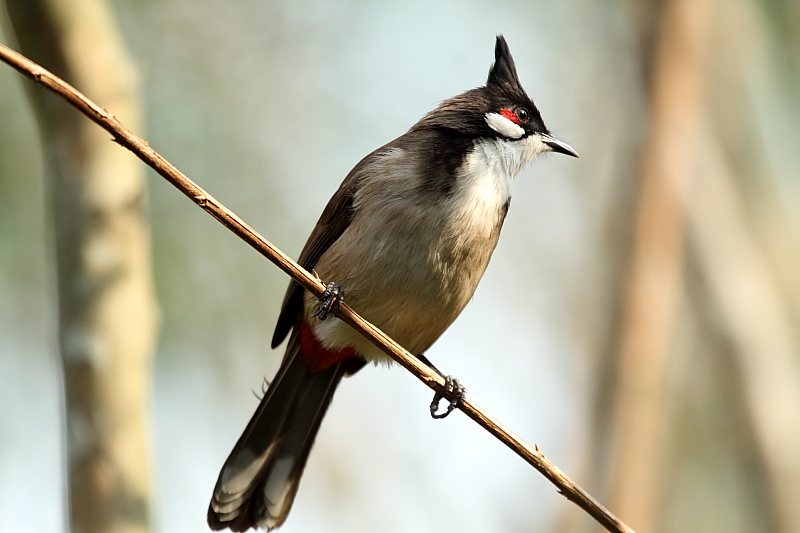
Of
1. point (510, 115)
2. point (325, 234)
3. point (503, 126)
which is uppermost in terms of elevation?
point (510, 115)

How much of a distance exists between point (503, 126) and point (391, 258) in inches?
35.3

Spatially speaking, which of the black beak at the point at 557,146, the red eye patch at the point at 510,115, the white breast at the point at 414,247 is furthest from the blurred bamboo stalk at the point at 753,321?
the white breast at the point at 414,247

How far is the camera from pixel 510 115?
3.99 meters

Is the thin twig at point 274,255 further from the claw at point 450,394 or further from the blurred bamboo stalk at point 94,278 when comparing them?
the blurred bamboo stalk at point 94,278

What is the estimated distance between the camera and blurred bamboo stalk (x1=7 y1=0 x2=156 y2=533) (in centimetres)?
286

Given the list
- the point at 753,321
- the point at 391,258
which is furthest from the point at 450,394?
the point at 753,321

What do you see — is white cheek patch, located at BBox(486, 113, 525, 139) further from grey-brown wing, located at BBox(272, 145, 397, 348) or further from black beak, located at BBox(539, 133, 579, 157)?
grey-brown wing, located at BBox(272, 145, 397, 348)

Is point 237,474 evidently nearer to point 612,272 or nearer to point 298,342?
point 298,342

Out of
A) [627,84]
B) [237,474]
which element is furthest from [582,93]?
[237,474]

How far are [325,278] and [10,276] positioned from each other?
2.54 metres

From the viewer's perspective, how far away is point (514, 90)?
4.10 m

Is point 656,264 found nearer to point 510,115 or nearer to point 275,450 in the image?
point 510,115

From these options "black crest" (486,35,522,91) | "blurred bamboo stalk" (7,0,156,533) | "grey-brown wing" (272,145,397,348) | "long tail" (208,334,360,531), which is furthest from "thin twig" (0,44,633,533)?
"black crest" (486,35,522,91)

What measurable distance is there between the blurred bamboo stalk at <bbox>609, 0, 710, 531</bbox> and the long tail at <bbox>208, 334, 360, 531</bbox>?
1.36 meters
